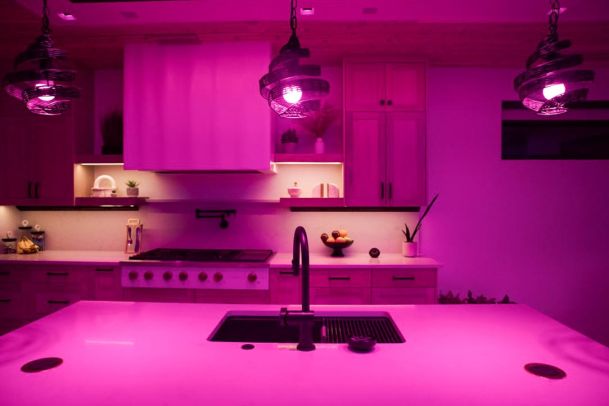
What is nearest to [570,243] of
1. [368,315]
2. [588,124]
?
[588,124]

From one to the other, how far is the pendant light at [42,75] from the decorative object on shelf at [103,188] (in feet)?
7.29

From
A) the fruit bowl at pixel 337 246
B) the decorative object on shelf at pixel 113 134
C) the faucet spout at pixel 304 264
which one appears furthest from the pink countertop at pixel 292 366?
the decorative object on shelf at pixel 113 134

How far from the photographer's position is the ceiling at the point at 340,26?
2.80m

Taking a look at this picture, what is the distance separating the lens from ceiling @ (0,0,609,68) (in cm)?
280

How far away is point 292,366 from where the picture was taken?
1281 millimetres

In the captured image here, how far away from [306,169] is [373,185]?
2.34 ft

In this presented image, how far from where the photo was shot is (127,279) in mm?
3393

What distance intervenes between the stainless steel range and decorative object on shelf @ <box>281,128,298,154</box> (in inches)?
41.4

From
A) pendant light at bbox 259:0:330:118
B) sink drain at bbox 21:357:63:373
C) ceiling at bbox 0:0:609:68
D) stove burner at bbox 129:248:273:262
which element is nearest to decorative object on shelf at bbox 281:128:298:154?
ceiling at bbox 0:0:609:68

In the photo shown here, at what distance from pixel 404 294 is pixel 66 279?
9.27 feet

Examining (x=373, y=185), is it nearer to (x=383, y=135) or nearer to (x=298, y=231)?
(x=383, y=135)

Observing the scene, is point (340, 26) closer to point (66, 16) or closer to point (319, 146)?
point (319, 146)

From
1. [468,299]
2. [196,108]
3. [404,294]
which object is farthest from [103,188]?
[468,299]

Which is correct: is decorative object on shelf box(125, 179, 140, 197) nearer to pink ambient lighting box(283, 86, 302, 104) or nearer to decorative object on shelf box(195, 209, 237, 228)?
decorative object on shelf box(195, 209, 237, 228)
